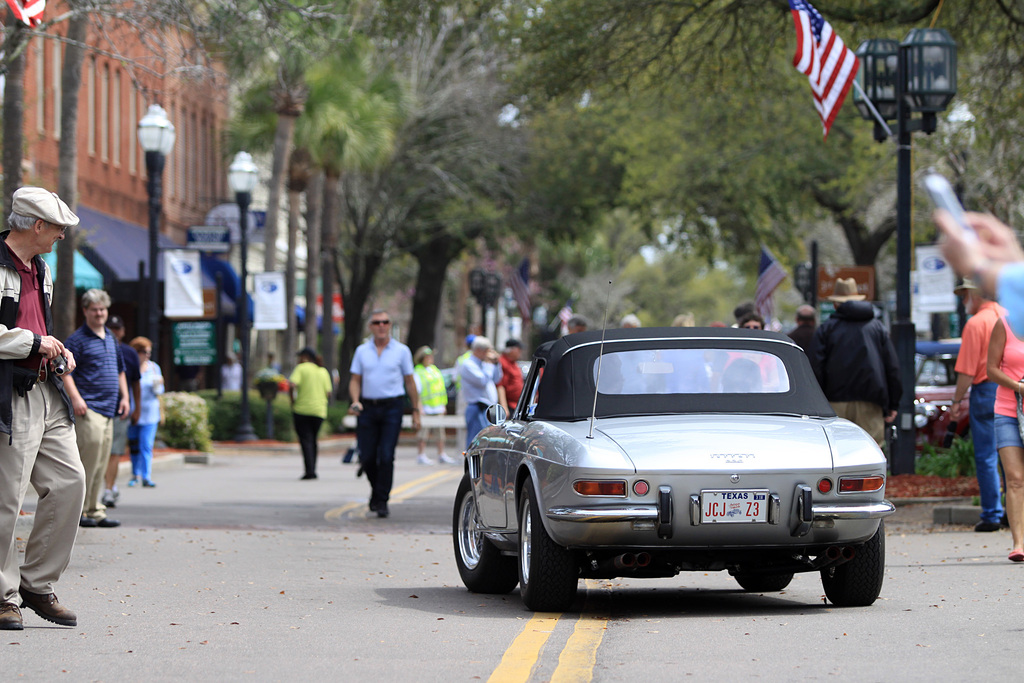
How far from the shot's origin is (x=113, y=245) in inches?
1325

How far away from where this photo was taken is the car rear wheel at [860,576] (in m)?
8.07

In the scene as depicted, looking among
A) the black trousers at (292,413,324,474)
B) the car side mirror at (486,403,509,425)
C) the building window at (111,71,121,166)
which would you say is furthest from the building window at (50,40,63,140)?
the car side mirror at (486,403,509,425)

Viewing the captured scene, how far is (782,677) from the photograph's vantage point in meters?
6.09

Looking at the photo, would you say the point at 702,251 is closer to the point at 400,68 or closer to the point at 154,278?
the point at 400,68

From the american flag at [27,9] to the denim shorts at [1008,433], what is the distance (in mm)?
7295

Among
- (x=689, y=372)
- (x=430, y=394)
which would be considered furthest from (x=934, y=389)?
(x=689, y=372)

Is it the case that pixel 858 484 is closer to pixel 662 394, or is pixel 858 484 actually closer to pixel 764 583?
pixel 662 394

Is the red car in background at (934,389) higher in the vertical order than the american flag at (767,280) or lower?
lower

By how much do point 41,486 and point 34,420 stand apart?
1.11 feet

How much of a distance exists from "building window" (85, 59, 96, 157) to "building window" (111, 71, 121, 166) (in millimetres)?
1348

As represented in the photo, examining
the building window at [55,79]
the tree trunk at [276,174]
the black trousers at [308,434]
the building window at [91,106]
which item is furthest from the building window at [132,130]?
the black trousers at [308,434]

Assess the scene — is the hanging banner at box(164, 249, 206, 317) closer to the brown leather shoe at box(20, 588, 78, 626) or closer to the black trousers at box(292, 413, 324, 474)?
the black trousers at box(292, 413, 324, 474)

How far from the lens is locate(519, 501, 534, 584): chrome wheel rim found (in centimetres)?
820

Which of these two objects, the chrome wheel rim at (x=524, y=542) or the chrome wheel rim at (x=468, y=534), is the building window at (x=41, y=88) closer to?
the chrome wheel rim at (x=468, y=534)
